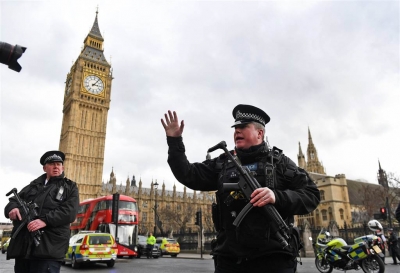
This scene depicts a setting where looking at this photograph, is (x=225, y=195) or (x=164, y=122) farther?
(x=164, y=122)

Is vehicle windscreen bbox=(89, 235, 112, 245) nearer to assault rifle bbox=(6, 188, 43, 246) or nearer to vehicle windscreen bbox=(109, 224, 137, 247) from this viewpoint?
vehicle windscreen bbox=(109, 224, 137, 247)

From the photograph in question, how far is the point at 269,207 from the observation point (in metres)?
2.31

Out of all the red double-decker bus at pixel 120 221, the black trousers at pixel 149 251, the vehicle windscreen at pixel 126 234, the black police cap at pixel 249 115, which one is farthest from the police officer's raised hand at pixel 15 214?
the black trousers at pixel 149 251

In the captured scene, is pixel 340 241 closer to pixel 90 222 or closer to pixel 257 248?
pixel 257 248

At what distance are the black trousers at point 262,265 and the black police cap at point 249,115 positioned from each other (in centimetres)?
116

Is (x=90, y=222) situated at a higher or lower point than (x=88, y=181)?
lower

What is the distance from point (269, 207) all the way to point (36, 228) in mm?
2689

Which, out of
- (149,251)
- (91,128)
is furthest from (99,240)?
(91,128)

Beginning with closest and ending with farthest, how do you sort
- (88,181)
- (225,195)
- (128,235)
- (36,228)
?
(225,195) < (36,228) < (128,235) < (88,181)

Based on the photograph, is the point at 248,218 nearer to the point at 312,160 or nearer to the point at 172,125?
the point at 172,125

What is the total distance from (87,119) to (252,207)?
6911 cm

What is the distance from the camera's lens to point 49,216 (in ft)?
12.1

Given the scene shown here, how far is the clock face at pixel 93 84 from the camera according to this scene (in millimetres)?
67500

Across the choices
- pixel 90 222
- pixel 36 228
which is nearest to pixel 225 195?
pixel 36 228
